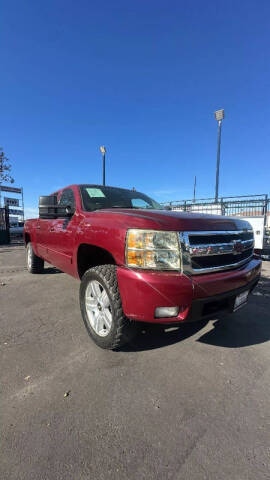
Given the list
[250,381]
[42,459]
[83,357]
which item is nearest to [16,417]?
[42,459]

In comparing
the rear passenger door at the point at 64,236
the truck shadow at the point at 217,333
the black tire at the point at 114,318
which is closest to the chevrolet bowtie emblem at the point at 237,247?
the truck shadow at the point at 217,333

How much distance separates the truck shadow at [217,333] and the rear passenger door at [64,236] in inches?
55.1

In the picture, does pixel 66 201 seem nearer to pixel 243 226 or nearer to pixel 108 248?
pixel 108 248

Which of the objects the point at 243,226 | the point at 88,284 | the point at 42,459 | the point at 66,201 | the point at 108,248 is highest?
the point at 66,201

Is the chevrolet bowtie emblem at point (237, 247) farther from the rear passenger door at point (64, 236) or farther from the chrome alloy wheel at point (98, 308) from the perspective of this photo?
the rear passenger door at point (64, 236)

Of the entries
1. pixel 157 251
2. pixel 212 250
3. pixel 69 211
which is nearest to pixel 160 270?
pixel 157 251

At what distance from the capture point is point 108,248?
7.26 ft

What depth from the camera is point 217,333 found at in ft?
9.25

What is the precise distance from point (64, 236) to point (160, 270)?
1.90 meters

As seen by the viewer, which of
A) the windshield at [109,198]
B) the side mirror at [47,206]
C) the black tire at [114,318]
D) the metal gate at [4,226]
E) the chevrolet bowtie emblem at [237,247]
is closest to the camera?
the black tire at [114,318]

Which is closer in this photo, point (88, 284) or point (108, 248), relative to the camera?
point (108, 248)

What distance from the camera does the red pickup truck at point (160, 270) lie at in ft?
6.25

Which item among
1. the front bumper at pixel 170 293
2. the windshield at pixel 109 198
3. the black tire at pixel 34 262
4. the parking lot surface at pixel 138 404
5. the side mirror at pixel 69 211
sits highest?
the windshield at pixel 109 198

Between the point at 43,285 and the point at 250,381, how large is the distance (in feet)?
13.3
